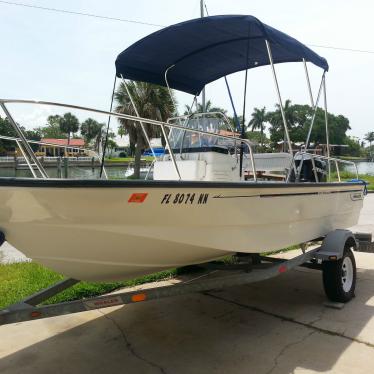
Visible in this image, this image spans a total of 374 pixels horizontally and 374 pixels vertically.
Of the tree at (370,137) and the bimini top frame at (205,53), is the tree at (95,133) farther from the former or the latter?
the tree at (370,137)

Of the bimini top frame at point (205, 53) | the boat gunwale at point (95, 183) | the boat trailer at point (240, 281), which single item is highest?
the bimini top frame at point (205, 53)

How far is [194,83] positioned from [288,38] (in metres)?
1.90

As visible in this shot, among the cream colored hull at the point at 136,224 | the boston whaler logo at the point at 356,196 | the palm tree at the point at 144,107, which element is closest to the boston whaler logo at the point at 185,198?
the cream colored hull at the point at 136,224

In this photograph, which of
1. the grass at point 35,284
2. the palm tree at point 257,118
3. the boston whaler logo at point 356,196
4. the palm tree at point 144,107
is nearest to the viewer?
the grass at point 35,284

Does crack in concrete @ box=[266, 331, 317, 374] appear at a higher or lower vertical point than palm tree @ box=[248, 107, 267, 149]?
lower

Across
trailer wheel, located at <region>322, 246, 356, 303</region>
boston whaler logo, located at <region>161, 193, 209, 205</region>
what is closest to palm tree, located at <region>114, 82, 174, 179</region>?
trailer wheel, located at <region>322, 246, 356, 303</region>

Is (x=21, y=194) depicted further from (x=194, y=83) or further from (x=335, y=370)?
(x=194, y=83)

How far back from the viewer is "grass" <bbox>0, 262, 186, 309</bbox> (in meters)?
4.42

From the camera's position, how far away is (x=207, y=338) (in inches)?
144

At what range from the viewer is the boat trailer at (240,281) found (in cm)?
289

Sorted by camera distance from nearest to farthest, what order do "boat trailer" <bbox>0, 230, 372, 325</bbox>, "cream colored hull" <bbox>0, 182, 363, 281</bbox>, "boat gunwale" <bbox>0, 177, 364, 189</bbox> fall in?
"boat gunwale" <bbox>0, 177, 364, 189</bbox> → "cream colored hull" <bbox>0, 182, 363, 281</bbox> → "boat trailer" <bbox>0, 230, 372, 325</bbox>

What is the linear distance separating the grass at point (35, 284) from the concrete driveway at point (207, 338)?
41 centimetres

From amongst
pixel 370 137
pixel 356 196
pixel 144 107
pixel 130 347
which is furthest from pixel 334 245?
pixel 370 137

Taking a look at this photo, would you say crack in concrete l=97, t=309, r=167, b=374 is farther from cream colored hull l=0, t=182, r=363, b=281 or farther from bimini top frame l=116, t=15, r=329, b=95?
bimini top frame l=116, t=15, r=329, b=95
